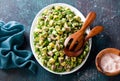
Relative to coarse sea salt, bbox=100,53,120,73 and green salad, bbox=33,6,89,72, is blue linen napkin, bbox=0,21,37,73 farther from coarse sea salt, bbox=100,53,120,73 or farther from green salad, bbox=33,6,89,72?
coarse sea salt, bbox=100,53,120,73

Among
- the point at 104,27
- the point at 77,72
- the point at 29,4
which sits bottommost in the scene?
the point at 77,72

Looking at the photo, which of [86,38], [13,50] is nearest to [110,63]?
[86,38]

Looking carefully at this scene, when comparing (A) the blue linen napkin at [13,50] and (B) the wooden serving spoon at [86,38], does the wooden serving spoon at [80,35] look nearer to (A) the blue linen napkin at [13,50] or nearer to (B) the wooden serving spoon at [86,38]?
(B) the wooden serving spoon at [86,38]

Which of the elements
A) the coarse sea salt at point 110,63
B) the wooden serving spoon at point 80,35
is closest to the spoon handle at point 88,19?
the wooden serving spoon at point 80,35

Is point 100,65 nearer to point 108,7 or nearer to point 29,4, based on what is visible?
point 108,7

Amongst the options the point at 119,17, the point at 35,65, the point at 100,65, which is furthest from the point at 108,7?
the point at 35,65

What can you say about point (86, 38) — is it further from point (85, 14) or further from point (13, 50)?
point (13, 50)
